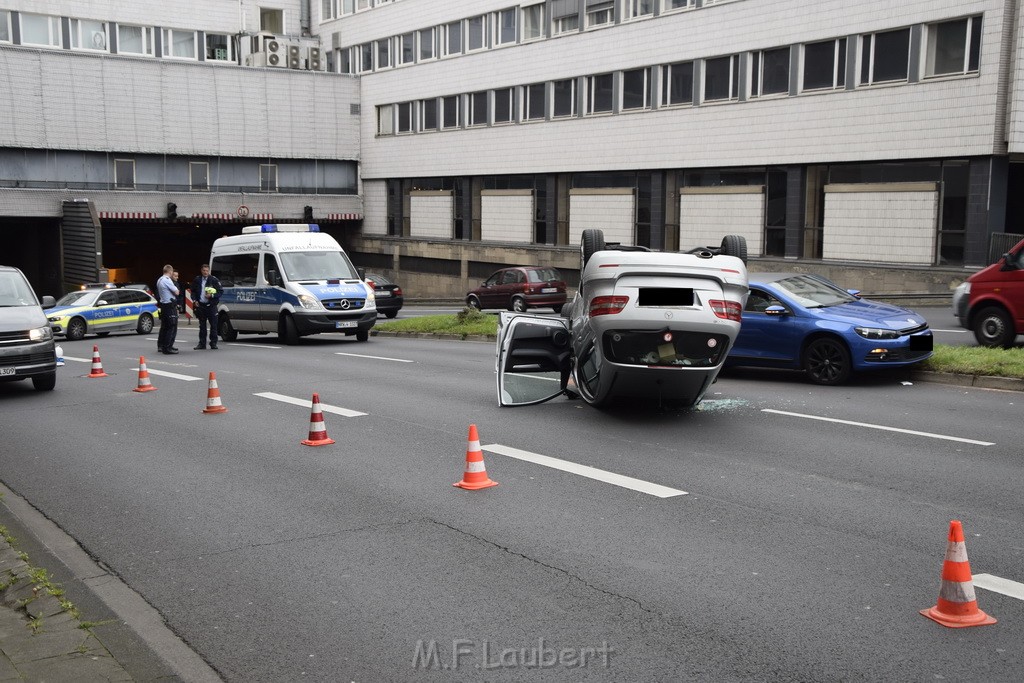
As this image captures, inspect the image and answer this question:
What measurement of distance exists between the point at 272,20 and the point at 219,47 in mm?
4913

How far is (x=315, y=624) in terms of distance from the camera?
5594 mm

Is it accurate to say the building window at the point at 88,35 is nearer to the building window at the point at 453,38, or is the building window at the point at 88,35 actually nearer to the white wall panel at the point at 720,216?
the building window at the point at 453,38

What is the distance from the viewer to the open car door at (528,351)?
41.5 ft

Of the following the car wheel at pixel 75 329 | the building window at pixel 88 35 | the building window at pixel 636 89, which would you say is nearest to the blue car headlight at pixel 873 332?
the car wheel at pixel 75 329

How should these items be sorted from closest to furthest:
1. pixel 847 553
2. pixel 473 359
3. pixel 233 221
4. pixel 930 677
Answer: pixel 930 677, pixel 847 553, pixel 473 359, pixel 233 221

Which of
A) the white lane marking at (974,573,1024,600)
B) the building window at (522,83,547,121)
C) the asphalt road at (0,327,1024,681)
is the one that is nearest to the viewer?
the asphalt road at (0,327,1024,681)

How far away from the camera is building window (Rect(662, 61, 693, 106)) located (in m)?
39.0

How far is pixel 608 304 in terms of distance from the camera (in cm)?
1062

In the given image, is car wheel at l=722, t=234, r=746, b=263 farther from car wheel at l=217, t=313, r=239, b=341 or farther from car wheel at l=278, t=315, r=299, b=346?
car wheel at l=217, t=313, r=239, b=341

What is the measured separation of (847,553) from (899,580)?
0.53 metres

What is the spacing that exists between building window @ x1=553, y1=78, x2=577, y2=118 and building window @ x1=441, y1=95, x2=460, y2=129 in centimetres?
795

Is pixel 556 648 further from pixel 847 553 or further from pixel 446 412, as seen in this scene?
pixel 446 412

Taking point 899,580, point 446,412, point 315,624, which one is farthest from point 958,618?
point 446,412

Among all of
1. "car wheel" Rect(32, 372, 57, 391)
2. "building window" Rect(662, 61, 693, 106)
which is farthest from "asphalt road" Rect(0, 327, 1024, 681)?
"building window" Rect(662, 61, 693, 106)
